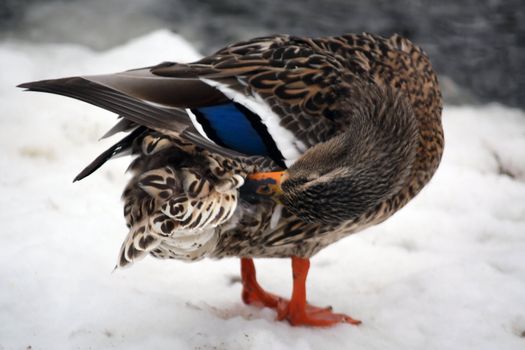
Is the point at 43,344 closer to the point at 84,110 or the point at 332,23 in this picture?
the point at 84,110

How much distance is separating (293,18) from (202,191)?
4.10 meters

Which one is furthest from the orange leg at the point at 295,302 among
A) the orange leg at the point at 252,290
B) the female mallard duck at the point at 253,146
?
the female mallard duck at the point at 253,146

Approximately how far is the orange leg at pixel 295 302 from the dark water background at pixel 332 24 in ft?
9.00

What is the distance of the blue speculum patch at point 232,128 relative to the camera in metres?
2.81

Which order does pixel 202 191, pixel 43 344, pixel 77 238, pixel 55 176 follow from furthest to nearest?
pixel 55 176 < pixel 77 238 < pixel 43 344 < pixel 202 191

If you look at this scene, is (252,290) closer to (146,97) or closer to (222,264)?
(222,264)

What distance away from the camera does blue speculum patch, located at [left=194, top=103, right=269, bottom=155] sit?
2807 millimetres

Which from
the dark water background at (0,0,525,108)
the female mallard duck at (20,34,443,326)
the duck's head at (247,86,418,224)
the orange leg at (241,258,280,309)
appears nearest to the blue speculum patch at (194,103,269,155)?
the female mallard duck at (20,34,443,326)

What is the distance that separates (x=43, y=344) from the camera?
309 cm

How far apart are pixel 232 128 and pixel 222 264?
4.97 ft

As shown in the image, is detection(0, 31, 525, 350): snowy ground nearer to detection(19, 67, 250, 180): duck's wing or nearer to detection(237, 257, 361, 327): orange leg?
detection(237, 257, 361, 327): orange leg

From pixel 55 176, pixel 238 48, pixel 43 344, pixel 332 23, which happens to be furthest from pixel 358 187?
pixel 332 23

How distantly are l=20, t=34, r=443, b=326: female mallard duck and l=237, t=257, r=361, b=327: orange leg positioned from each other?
0.28 meters

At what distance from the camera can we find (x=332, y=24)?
655cm
